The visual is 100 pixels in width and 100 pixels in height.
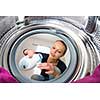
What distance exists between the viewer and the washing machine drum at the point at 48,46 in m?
1.35

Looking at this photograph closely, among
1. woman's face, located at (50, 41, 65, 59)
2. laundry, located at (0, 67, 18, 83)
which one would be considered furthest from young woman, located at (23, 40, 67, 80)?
laundry, located at (0, 67, 18, 83)

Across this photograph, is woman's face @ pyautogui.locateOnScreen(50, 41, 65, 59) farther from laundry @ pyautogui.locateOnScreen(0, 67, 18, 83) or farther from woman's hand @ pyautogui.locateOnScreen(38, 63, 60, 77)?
laundry @ pyautogui.locateOnScreen(0, 67, 18, 83)

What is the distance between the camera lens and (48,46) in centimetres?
136

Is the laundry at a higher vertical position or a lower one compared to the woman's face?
lower

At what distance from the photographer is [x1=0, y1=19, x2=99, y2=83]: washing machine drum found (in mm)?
1353

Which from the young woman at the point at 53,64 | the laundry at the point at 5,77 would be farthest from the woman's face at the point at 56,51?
the laundry at the point at 5,77

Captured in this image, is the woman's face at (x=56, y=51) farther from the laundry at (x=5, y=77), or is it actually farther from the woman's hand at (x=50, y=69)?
the laundry at (x=5, y=77)

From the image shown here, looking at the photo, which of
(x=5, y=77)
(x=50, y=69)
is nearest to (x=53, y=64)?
(x=50, y=69)

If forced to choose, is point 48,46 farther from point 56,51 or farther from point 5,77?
point 5,77
